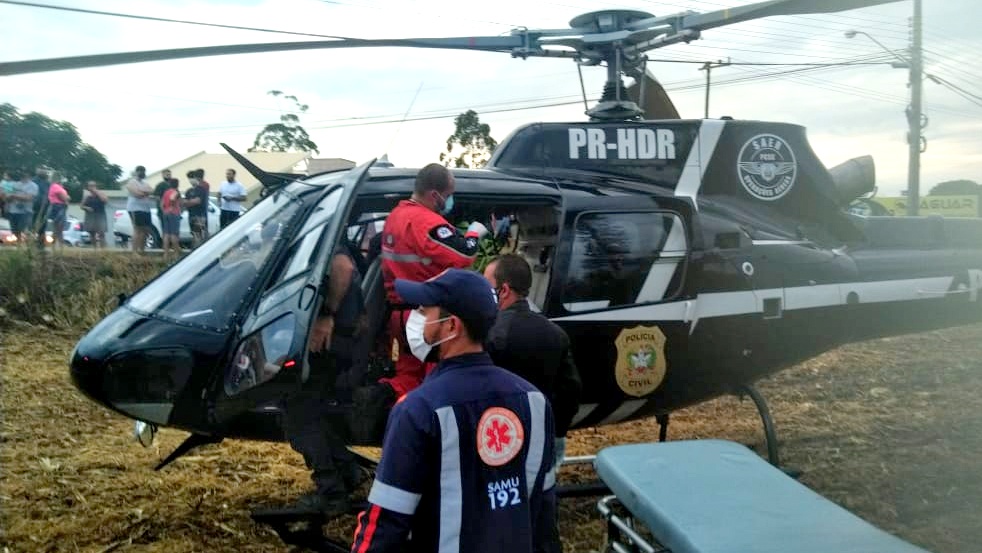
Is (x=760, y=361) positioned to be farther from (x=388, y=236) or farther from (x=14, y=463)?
(x=14, y=463)

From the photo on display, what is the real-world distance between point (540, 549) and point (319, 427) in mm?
2039

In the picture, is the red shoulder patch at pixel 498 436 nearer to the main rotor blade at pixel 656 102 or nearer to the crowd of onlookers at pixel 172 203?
the main rotor blade at pixel 656 102

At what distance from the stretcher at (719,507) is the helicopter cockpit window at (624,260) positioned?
52.0 inches

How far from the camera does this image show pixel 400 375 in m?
4.13

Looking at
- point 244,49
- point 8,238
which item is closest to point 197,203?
point 8,238

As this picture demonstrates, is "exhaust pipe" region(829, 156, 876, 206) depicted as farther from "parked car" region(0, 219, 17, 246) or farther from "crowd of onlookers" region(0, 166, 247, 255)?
"parked car" region(0, 219, 17, 246)

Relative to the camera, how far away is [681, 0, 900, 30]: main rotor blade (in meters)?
4.73

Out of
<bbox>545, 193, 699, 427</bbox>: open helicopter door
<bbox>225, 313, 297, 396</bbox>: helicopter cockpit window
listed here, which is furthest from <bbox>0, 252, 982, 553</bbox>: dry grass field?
<bbox>225, 313, 297, 396</bbox>: helicopter cockpit window

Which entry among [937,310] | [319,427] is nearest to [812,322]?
[937,310]

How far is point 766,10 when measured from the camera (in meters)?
4.98

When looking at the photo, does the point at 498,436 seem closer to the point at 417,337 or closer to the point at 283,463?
the point at 417,337

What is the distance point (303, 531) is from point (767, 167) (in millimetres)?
3842

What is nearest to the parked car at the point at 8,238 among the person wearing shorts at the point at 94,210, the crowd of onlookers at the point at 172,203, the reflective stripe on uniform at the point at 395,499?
the person wearing shorts at the point at 94,210

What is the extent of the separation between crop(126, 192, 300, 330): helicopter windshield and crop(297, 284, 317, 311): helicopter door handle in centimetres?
51
